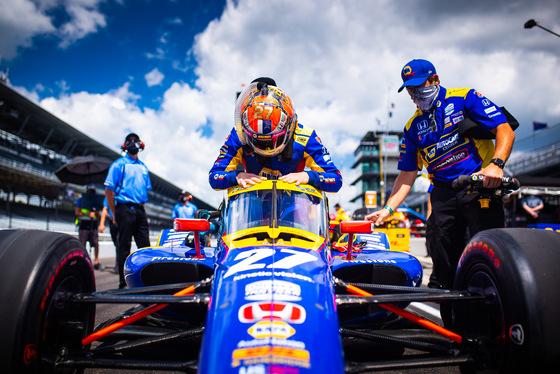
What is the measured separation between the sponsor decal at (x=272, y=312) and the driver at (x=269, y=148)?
1.12 metres

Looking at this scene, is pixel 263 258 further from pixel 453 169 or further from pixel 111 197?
pixel 111 197

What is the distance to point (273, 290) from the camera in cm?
153

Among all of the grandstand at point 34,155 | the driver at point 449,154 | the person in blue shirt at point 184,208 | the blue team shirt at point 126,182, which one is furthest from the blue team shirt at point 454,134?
the grandstand at point 34,155

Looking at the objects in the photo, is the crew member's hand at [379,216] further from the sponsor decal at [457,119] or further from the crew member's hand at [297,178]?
the sponsor decal at [457,119]

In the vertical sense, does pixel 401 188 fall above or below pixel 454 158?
below

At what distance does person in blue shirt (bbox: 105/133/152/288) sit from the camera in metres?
4.70

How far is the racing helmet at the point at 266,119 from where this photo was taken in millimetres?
2783

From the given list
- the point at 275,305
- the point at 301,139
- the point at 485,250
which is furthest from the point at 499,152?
the point at 275,305

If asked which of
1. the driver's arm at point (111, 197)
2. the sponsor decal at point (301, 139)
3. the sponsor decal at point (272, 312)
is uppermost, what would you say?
the sponsor decal at point (301, 139)

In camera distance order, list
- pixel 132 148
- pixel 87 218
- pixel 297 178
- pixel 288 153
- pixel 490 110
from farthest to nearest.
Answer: pixel 87 218, pixel 132 148, pixel 288 153, pixel 490 110, pixel 297 178

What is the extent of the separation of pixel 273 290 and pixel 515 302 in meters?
1.07

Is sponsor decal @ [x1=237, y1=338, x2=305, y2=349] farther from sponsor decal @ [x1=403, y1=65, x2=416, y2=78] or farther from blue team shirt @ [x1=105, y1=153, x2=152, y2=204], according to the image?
blue team shirt @ [x1=105, y1=153, x2=152, y2=204]

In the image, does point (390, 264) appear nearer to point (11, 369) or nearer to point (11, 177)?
point (11, 369)

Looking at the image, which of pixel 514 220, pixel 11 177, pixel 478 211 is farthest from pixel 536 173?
pixel 11 177
